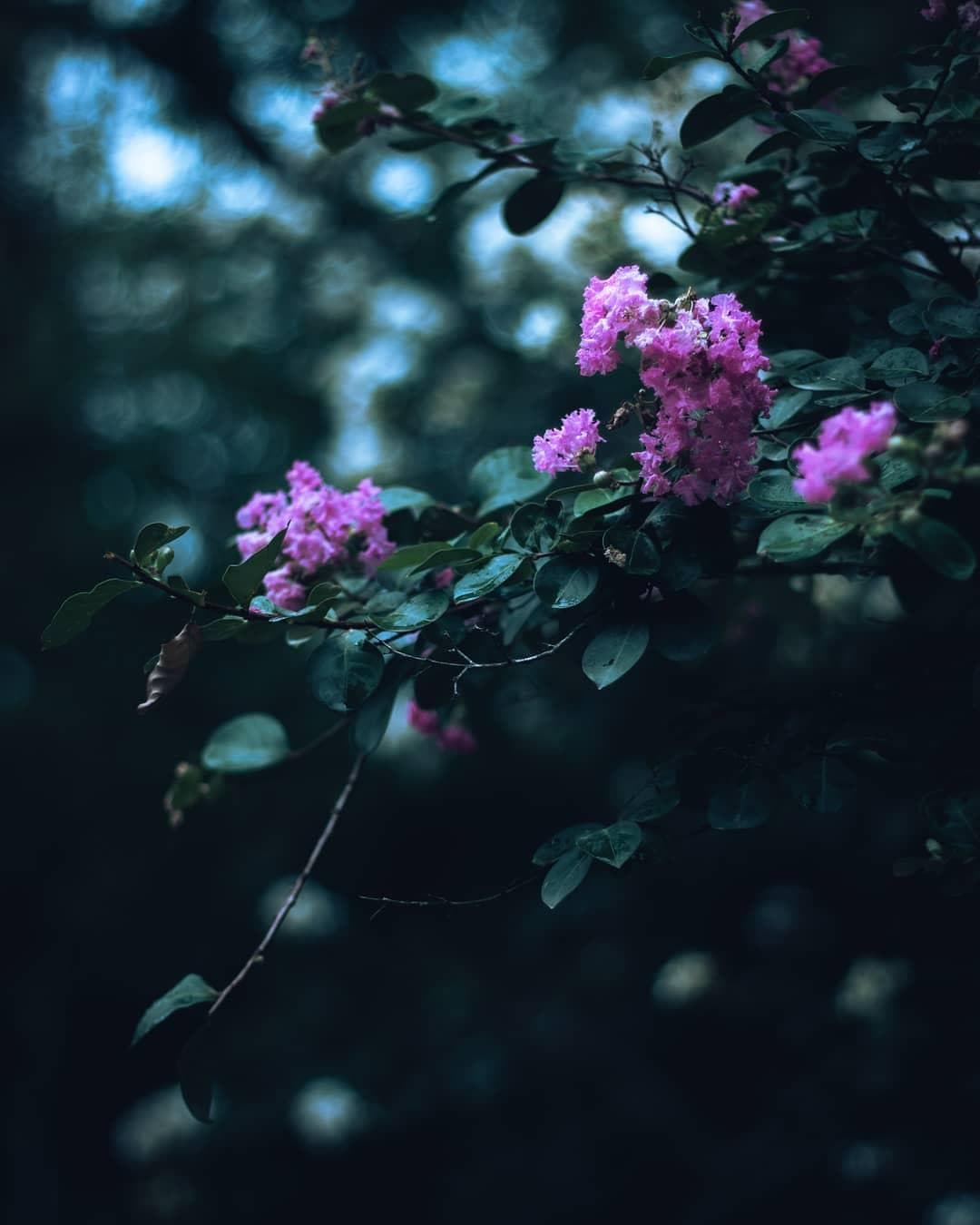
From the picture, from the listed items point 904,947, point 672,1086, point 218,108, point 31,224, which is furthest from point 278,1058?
point 31,224

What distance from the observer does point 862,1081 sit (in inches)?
54.5

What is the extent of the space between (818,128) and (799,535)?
29 centimetres

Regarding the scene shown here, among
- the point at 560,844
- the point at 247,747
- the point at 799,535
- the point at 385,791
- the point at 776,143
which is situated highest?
the point at 776,143

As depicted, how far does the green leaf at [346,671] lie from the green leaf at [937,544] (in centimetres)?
32

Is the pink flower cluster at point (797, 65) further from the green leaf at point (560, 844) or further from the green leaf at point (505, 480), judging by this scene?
the green leaf at point (560, 844)

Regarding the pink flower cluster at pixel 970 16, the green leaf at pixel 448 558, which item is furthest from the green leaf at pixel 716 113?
the green leaf at pixel 448 558

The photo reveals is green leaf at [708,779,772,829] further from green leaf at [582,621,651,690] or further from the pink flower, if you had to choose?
the pink flower

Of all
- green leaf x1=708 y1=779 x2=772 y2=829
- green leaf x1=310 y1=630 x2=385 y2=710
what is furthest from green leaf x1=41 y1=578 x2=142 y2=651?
green leaf x1=708 y1=779 x2=772 y2=829

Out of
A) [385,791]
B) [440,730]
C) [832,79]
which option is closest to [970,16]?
[832,79]

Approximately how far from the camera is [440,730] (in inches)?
37.4

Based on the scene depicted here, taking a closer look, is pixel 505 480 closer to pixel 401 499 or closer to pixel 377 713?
pixel 401 499

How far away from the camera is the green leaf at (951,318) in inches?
24.5

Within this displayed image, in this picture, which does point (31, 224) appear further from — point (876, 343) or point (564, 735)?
point (876, 343)

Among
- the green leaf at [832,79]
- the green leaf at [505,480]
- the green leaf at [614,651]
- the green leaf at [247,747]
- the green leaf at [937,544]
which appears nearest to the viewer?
the green leaf at [937,544]
